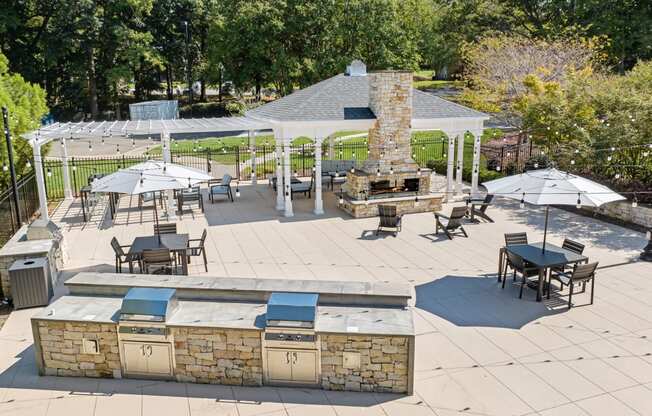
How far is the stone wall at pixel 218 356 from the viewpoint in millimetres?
7246

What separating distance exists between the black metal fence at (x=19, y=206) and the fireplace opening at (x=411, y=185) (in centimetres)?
1111

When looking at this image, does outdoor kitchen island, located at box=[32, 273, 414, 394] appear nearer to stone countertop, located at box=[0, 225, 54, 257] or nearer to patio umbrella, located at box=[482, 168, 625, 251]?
stone countertop, located at box=[0, 225, 54, 257]

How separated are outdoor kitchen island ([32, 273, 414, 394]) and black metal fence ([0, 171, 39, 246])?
7154 millimetres

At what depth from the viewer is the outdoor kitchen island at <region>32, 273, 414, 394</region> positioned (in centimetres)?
708

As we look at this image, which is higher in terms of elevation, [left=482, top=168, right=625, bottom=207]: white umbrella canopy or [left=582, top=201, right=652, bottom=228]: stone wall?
[left=482, top=168, right=625, bottom=207]: white umbrella canopy

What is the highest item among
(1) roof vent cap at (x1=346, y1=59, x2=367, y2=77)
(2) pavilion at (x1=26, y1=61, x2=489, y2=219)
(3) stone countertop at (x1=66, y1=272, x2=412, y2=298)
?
(1) roof vent cap at (x1=346, y1=59, x2=367, y2=77)

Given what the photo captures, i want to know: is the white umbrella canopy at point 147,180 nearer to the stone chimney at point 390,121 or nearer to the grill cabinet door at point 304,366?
the grill cabinet door at point 304,366

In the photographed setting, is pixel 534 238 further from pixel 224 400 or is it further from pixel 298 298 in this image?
pixel 224 400

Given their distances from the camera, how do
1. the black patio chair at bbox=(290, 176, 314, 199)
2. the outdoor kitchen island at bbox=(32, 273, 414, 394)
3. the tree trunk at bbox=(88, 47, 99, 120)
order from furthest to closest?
the tree trunk at bbox=(88, 47, 99, 120) → the black patio chair at bbox=(290, 176, 314, 199) → the outdoor kitchen island at bbox=(32, 273, 414, 394)

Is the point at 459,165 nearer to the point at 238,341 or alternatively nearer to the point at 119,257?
the point at 119,257

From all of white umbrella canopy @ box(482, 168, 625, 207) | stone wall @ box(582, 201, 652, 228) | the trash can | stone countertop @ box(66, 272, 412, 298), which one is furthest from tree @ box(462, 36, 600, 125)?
the trash can

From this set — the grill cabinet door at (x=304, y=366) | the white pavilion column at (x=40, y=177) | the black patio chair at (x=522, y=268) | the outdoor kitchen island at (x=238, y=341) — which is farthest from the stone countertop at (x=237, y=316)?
the white pavilion column at (x=40, y=177)

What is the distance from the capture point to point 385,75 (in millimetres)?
16344

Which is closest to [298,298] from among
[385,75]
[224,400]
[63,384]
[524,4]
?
[224,400]
